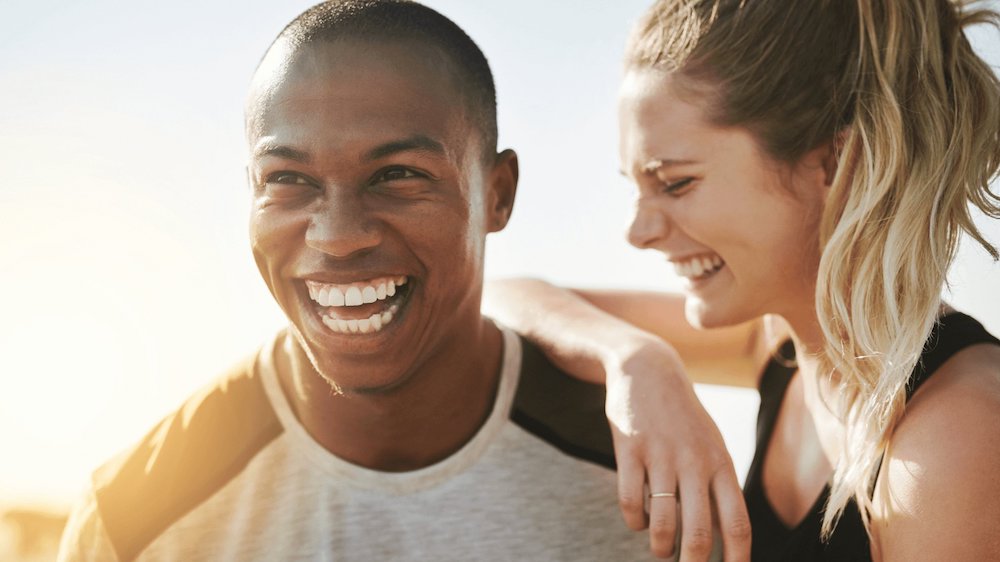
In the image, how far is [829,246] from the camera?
245 cm

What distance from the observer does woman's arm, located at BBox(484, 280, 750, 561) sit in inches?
75.6

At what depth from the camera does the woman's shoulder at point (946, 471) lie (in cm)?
208

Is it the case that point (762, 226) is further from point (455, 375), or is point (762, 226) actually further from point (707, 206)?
point (455, 375)

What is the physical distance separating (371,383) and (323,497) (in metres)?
0.27

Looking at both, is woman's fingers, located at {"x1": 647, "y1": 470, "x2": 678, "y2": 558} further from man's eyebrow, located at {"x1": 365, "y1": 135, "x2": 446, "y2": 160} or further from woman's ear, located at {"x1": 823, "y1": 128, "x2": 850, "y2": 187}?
woman's ear, located at {"x1": 823, "y1": 128, "x2": 850, "y2": 187}

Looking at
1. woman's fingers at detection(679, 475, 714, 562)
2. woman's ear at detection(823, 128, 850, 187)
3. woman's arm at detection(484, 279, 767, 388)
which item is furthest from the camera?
woman's ear at detection(823, 128, 850, 187)

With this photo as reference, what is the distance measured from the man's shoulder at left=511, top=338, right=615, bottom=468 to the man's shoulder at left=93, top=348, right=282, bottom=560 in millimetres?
557

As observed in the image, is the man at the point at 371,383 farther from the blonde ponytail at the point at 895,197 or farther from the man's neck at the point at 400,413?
the blonde ponytail at the point at 895,197

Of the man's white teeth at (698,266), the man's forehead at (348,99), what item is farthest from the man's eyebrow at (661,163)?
the man's forehead at (348,99)

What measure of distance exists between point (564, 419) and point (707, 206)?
65 centimetres

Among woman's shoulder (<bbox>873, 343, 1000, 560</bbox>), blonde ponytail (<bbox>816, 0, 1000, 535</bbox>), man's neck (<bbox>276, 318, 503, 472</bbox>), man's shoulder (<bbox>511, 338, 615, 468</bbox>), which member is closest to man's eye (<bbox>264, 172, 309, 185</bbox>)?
man's neck (<bbox>276, 318, 503, 472</bbox>)

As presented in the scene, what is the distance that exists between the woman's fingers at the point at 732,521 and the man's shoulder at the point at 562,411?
0.42 meters

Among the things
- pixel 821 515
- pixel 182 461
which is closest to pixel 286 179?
pixel 182 461

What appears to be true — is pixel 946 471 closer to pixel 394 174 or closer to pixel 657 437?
pixel 657 437
